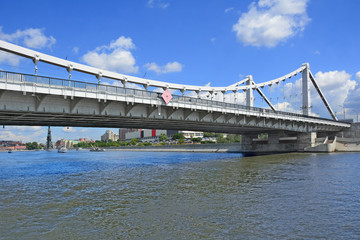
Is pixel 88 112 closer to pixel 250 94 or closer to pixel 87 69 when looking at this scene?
pixel 87 69

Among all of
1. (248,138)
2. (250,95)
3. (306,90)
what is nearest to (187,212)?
(250,95)

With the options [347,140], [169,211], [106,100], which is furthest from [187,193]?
[347,140]

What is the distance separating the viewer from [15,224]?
11.6 m

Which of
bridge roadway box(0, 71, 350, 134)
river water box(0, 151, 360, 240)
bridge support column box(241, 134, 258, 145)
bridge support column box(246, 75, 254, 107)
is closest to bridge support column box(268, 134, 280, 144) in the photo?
bridge support column box(241, 134, 258, 145)

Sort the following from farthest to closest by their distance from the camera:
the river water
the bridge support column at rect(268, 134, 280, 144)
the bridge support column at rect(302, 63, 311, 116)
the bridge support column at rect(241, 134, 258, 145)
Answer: the bridge support column at rect(241, 134, 258, 145) → the bridge support column at rect(302, 63, 311, 116) → the bridge support column at rect(268, 134, 280, 144) → the river water

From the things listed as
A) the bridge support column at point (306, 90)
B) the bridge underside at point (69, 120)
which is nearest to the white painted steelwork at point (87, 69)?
the bridge underside at point (69, 120)

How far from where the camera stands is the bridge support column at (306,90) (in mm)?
75688

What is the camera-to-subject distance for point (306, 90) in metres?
78.5

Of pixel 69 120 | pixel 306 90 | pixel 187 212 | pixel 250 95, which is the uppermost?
pixel 306 90

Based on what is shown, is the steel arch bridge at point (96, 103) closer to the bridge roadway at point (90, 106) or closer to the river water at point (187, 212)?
the bridge roadway at point (90, 106)

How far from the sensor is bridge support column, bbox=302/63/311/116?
75688 mm

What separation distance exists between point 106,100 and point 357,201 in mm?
21948

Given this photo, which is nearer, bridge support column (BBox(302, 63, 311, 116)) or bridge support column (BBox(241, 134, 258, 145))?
bridge support column (BBox(302, 63, 311, 116))

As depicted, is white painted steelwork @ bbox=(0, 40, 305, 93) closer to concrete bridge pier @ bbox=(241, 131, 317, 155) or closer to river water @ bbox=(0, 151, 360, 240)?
river water @ bbox=(0, 151, 360, 240)
